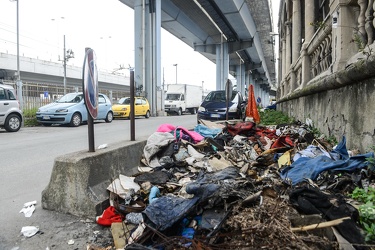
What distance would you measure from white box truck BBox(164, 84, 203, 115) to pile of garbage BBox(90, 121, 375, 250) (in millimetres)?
24429

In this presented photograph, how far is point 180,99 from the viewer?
29703 millimetres

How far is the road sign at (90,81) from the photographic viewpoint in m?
3.28

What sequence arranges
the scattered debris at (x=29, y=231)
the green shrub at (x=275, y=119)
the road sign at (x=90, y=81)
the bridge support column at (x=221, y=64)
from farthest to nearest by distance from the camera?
the bridge support column at (x=221, y=64), the green shrub at (x=275, y=119), the road sign at (x=90, y=81), the scattered debris at (x=29, y=231)

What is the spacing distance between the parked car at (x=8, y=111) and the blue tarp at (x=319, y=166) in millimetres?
11733

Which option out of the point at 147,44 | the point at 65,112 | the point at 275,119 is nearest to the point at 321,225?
the point at 275,119

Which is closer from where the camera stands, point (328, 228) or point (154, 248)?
point (328, 228)

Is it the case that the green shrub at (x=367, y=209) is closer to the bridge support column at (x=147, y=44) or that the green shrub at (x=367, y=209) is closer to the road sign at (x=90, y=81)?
the road sign at (x=90, y=81)

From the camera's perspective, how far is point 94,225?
282 centimetres

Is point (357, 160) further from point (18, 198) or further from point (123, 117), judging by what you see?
point (123, 117)

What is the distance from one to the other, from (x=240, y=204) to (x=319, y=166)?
1.32 metres

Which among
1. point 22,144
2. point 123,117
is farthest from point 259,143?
point 123,117

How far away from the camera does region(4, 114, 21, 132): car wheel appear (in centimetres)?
1158

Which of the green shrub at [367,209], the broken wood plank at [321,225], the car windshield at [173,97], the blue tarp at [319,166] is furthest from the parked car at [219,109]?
the car windshield at [173,97]

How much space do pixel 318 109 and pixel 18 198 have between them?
565 cm
